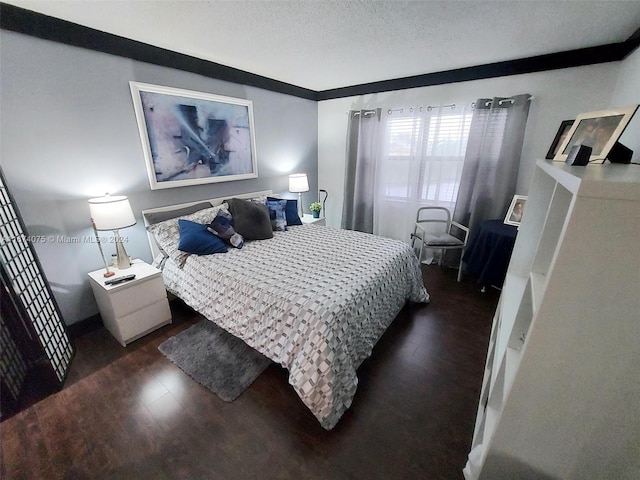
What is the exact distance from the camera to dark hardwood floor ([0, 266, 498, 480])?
4.19 ft

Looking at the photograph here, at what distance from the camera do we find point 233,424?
1.48m

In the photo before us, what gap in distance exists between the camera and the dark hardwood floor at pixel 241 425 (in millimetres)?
1278

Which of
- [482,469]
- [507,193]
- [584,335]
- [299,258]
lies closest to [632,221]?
[584,335]

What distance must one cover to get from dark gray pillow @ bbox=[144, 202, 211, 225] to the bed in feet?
0.22

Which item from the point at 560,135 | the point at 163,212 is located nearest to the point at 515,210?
the point at 560,135

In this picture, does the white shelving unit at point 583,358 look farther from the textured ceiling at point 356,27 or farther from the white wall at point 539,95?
the white wall at point 539,95

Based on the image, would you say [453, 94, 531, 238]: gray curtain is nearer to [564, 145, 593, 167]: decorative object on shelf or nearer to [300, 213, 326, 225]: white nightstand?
[300, 213, 326, 225]: white nightstand

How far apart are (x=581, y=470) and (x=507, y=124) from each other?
312cm

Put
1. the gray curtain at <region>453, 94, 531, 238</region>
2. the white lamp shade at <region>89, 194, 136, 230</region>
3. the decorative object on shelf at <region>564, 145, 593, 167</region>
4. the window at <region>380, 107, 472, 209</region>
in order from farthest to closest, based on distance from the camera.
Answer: the window at <region>380, 107, 472, 209</region>
the gray curtain at <region>453, 94, 531, 238</region>
the white lamp shade at <region>89, 194, 136, 230</region>
the decorative object on shelf at <region>564, 145, 593, 167</region>

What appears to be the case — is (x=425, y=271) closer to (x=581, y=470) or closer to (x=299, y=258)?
(x=299, y=258)

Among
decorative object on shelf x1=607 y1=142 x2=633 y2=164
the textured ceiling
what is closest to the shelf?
decorative object on shelf x1=607 y1=142 x2=633 y2=164

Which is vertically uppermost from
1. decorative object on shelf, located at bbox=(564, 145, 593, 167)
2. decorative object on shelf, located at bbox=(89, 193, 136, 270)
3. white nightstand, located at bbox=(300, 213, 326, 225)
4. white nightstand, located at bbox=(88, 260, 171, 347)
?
decorative object on shelf, located at bbox=(564, 145, 593, 167)

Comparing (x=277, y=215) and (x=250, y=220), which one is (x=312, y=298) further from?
(x=277, y=215)

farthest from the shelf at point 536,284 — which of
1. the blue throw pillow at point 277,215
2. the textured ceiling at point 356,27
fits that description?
the blue throw pillow at point 277,215
